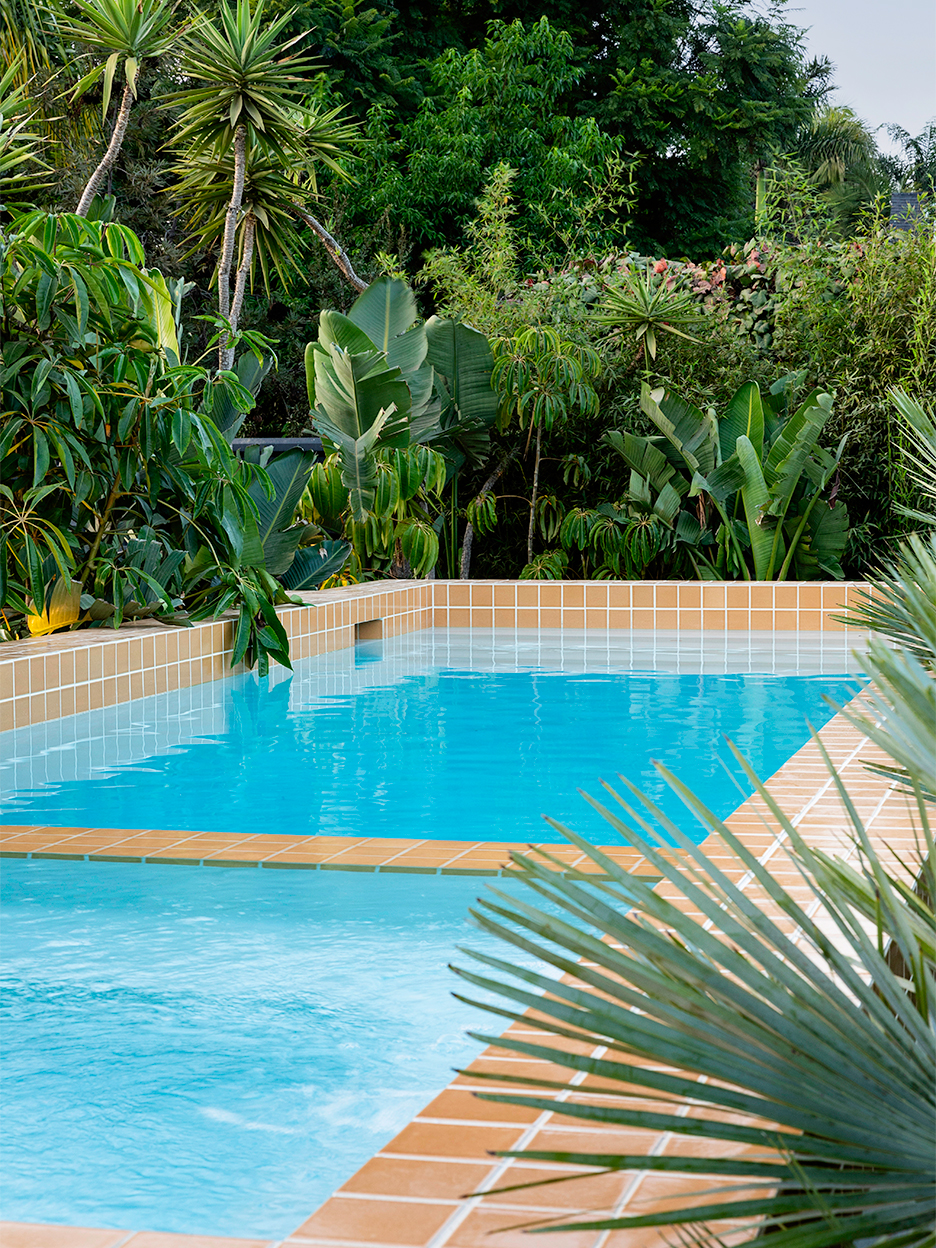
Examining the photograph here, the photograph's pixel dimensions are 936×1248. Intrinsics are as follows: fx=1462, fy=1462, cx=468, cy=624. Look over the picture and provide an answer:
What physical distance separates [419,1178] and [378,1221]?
0.42 feet

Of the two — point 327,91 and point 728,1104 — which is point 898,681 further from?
point 327,91

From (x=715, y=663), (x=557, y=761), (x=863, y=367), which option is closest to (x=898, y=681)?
(x=557, y=761)

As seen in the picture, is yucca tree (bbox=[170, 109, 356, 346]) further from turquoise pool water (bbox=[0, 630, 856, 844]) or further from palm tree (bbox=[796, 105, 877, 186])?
palm tree (bbox=[796, 105, 877, 186])

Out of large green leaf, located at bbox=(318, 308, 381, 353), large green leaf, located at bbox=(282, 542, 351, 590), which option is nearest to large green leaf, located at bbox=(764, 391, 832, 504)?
large green leaf, located at bbox=(318, 308, 381, 353)

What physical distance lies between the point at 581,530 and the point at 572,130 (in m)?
8.64

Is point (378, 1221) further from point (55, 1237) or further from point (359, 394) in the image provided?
point (359, 394)

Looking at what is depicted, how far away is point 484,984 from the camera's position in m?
1.05

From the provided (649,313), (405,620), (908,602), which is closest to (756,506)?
(649,313)

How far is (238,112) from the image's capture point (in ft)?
32.0

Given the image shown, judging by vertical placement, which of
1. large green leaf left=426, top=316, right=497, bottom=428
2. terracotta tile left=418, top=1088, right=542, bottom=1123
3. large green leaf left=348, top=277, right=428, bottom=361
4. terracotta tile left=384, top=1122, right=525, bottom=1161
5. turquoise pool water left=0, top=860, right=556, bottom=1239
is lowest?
turquoise pool water left=0, top=860, right=556, bottom=1239

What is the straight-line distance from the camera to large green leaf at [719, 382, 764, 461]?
36.4 feet

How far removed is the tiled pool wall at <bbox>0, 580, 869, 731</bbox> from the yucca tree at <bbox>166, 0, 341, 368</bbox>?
1.90 m

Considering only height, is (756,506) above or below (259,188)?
below

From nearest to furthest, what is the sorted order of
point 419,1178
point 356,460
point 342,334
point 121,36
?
point 419,1178 < point 121,36 < point 356,460 < point 342,334
